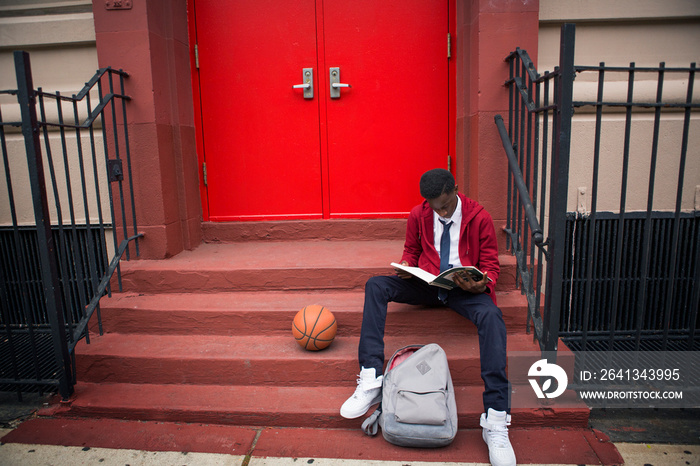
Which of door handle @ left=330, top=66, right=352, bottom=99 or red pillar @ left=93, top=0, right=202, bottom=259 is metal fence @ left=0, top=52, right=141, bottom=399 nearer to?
red pillar @ left=93, top=0, right=202, bottom=259

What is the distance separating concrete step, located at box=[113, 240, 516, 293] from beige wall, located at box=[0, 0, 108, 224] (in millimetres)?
1155

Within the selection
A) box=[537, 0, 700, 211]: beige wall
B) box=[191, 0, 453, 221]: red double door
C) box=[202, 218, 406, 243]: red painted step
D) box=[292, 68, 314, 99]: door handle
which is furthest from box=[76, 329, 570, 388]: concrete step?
box=[292, 68, 314, 99]: door handle

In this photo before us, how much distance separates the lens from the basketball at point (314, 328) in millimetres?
3326

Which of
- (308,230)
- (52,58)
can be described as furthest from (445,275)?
(52,58)

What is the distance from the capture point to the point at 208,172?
195 inches

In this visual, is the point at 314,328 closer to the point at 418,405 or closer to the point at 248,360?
the point at 248,360

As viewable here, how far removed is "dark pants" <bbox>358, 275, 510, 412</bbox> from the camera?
9.12ft

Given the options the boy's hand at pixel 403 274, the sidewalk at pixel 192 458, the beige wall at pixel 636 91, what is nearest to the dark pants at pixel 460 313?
the boy's hand at pixel 403 274

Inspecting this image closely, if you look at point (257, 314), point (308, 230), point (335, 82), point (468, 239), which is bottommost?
point (257, 314)

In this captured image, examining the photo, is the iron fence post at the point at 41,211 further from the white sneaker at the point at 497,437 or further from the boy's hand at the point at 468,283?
the white sneaker at the point at 497,437

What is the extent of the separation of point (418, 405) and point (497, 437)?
50 cm

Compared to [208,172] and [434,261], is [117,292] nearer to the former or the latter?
[208,172]

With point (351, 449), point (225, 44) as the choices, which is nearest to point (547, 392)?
point (351, 449)

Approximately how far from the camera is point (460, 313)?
3.30 meters
